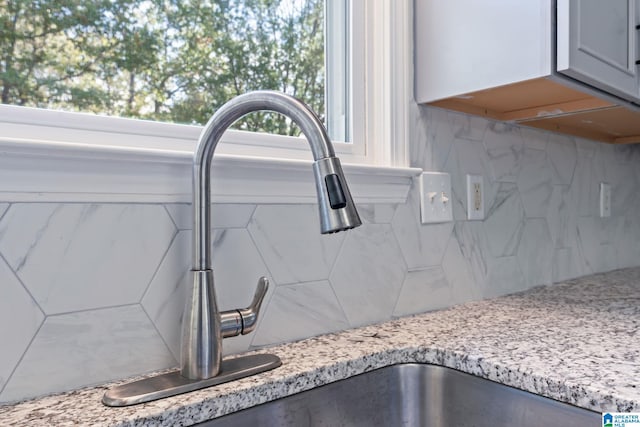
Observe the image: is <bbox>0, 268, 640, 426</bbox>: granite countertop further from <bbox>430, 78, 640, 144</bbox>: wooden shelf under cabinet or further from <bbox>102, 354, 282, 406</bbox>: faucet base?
<bbox>430, 78, 640, 144</bbox>: wooden shelf under cabinet

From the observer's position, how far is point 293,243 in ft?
2.74

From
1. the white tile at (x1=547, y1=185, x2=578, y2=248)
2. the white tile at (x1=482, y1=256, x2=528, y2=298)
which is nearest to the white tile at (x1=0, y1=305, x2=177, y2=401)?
the white tile at (x1=482, y1=256, x2=528, y2=298)

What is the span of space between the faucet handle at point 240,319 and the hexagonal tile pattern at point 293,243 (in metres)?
0.12

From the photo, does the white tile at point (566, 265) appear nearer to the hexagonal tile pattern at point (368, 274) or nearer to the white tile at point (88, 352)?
the hexagonal tile pattern at point (368, 274)

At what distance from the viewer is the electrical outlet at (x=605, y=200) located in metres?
1.68

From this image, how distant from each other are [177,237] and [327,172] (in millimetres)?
287

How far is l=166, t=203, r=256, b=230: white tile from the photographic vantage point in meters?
0.71

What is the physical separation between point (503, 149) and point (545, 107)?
0.16 m

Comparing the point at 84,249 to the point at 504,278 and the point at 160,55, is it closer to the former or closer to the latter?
the point at 160,55

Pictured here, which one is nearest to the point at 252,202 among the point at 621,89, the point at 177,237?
the point at 177,237

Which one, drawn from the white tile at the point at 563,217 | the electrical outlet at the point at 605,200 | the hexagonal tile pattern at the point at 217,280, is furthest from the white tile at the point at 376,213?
the electrical outlet at the point at 605,200

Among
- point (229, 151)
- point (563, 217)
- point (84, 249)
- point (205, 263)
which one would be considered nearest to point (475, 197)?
point (563, 217)

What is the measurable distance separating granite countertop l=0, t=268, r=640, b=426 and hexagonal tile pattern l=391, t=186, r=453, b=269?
0.12m

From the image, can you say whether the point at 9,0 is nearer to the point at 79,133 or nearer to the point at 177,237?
the point at 79,133
